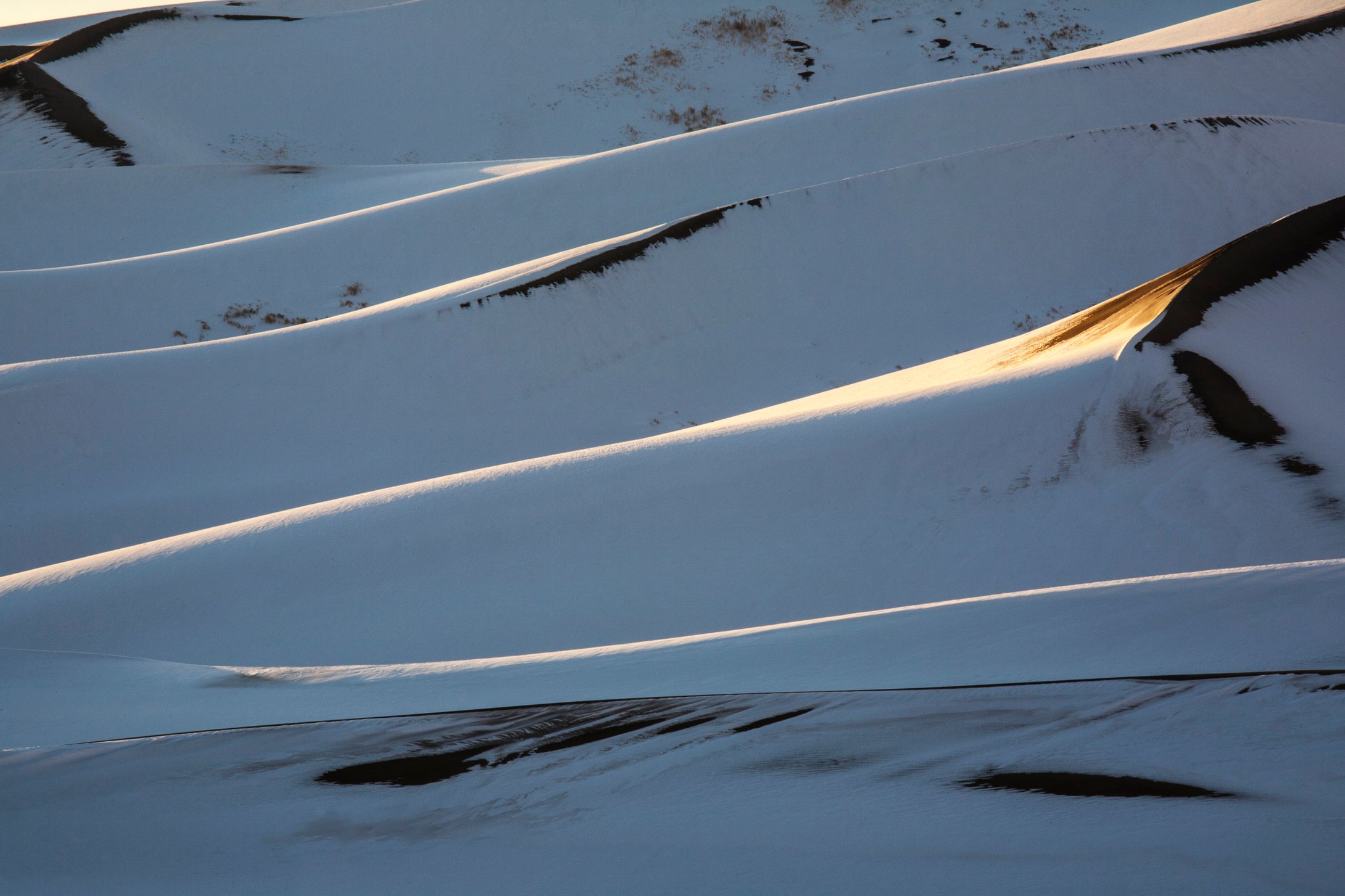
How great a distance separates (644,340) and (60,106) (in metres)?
11.9

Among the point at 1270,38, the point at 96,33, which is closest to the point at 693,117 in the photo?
the point at 1270,38

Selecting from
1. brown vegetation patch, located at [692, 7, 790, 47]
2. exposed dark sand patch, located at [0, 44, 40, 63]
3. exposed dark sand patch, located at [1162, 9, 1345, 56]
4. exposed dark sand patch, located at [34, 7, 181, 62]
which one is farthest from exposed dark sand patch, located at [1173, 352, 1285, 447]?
exposed dark sand patch, located at [0, 44, 40, 63]

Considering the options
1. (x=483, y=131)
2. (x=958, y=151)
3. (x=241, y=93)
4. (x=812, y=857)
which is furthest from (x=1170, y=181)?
(x=241, y=93)

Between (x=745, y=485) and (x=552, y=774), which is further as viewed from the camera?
(x=745, y=485)

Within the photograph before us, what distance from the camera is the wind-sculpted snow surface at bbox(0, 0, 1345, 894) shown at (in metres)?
1.12

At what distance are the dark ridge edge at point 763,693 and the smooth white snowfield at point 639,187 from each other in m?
6.20

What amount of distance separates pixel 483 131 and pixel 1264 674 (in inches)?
602

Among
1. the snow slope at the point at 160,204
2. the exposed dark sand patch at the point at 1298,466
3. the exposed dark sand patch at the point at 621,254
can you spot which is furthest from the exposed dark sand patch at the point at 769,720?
the snow slope at the point at 160,204

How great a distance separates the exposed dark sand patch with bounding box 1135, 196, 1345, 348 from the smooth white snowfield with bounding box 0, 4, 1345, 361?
3769mm

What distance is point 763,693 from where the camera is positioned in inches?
52.9

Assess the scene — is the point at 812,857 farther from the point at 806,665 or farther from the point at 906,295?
the point at 906,295

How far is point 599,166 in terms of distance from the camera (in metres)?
7.86

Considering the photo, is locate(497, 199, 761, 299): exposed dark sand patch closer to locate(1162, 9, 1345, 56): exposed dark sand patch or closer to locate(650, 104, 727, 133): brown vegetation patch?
locate(1162, 9, 1345, 56): exposed dark sand patch

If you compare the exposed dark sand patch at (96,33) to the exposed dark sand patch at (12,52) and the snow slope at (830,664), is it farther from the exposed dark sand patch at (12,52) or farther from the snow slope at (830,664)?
the snow slope at (830,664)
